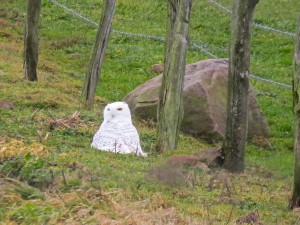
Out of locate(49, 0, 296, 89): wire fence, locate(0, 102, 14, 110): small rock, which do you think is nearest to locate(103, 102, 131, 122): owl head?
locate(0, 102, 14, 110): small rock

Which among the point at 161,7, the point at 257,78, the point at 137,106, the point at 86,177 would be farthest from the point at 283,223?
the point at 161,7

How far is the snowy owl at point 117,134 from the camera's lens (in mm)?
10672

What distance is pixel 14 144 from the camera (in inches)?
351

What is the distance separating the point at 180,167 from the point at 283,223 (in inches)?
90.6

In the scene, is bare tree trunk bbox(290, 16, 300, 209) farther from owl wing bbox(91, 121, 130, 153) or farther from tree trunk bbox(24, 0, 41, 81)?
tree trunk bbox(24, 0, 41, 81)

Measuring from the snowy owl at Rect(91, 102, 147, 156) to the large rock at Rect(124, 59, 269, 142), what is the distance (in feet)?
14.4

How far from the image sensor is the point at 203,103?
1540 centimetres

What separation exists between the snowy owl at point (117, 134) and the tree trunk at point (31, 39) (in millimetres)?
5823

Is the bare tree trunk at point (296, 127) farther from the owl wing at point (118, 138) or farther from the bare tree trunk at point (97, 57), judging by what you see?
the bare tree trunk at point (97, 57)

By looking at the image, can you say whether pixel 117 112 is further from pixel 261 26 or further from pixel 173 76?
pixel 261 26

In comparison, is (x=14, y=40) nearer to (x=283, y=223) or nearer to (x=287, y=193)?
(x=287, y=193)

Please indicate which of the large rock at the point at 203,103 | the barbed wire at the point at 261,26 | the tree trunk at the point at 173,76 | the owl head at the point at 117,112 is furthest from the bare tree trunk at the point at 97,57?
the barbed wire at the point at 261,26

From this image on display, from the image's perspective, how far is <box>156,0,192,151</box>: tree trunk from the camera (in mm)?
11938

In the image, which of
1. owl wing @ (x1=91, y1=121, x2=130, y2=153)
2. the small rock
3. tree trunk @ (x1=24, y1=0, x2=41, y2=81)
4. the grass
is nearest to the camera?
the grass
